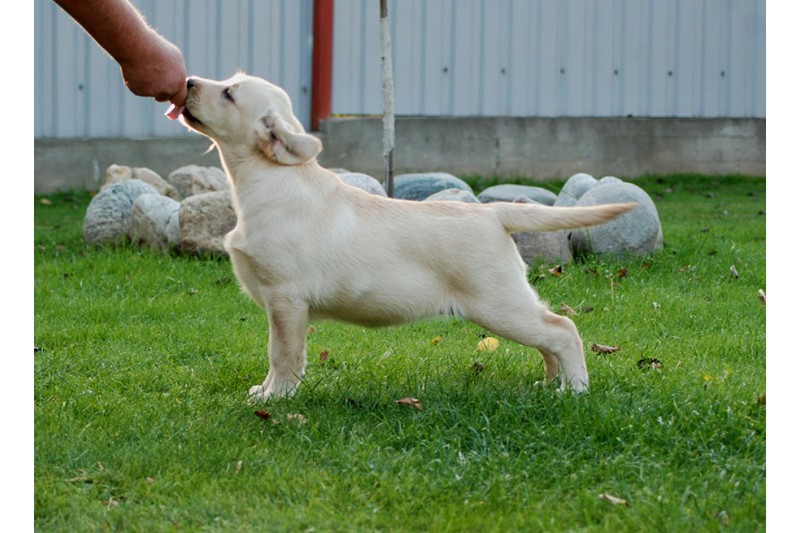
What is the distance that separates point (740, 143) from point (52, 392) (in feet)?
37.6

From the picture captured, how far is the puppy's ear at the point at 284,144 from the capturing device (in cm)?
415

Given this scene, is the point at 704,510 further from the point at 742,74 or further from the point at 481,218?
the point at 742,74

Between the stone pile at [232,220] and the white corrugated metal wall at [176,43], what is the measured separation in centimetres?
251

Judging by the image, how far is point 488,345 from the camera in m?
5.16

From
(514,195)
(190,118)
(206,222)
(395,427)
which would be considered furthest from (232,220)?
(395,427)

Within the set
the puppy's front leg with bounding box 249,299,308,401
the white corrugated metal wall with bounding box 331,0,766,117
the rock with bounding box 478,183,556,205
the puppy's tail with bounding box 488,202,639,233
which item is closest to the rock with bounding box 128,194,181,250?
the rock with bounding box 478,183,556,205

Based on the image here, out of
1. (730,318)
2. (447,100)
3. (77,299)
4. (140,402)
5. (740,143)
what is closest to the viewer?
(140,402)

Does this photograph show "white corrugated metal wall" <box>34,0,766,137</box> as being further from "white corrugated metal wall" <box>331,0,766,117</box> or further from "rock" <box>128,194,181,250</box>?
"rock" <box>128,194,181,250</box>

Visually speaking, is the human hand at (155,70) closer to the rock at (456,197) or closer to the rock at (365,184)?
the rock at (456,197)

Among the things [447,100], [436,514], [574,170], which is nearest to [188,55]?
[447,100]

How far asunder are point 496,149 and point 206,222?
5.72 metres

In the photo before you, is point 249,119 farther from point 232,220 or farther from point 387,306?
point 232,220

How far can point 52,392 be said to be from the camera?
4.36 metres

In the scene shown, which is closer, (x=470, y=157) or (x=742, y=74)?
(x=470, y=157)
